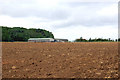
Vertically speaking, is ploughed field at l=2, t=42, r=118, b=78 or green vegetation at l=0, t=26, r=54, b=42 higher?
green vegetation at l=0, t=26, r=54, b=42

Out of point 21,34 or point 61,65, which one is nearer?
point 61,65

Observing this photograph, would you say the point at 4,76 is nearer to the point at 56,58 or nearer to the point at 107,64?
the point at 56,58

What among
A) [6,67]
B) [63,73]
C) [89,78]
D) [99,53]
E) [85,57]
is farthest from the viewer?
[99,53]

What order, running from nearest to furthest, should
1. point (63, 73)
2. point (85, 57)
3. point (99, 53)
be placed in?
point (63, 73) < point (85, 57) < point (99, 53)

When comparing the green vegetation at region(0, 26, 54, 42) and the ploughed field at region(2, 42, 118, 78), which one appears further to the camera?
the green vegetation at region(0, 26, 54, 42)

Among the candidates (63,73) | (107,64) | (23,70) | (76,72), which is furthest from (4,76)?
(107,64)

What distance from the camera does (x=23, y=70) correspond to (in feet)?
26.9

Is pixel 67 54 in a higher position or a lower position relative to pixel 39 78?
higher

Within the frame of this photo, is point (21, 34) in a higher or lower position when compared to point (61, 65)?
higher

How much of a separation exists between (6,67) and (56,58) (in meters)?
2.52

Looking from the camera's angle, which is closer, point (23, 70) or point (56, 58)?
point (23, 70)

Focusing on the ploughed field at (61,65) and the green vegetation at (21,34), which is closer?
the ploughed field at (61,65)

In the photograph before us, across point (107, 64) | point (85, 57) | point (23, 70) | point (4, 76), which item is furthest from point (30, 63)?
point (107, 64)

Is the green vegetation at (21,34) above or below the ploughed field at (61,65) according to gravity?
above
